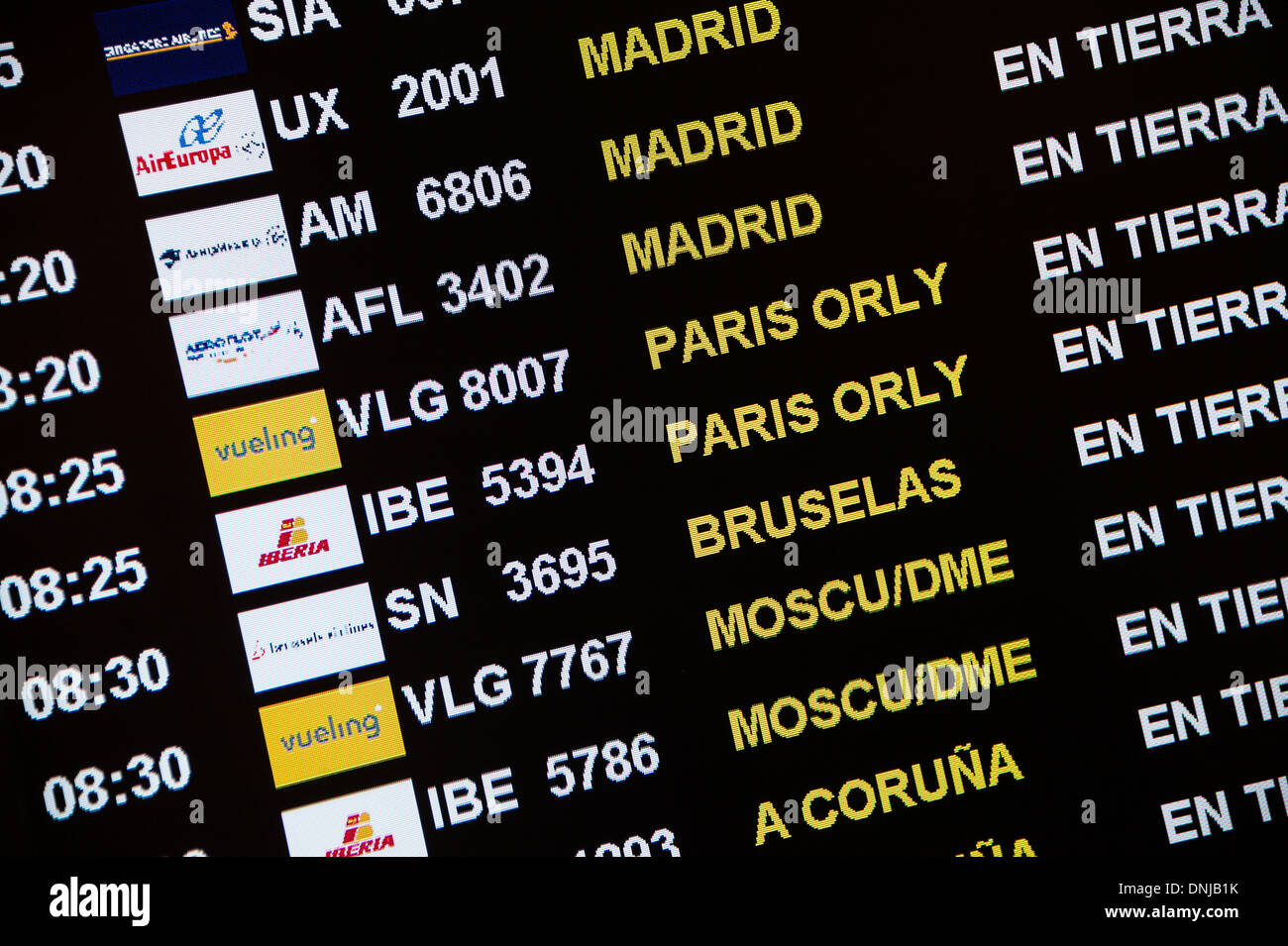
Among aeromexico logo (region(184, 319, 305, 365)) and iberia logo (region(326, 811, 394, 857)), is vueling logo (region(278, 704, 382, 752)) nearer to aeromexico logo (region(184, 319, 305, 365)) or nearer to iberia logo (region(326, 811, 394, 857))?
iberia logo (region(326, 811, 394, 857))

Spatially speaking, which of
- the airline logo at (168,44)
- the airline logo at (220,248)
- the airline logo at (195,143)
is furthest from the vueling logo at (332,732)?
the airline logo at (168,44)

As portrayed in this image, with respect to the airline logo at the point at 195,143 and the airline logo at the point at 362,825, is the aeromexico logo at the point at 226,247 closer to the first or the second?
the airline logo at the point at 195,143

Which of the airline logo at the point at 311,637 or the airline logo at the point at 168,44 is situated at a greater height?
the airline logo at the point at 168,44

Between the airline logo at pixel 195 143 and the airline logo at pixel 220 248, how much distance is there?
0.30 feet

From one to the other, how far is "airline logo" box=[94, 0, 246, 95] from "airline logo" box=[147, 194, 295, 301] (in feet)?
1.22

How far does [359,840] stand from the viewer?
407cm

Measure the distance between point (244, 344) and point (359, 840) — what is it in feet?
4.52

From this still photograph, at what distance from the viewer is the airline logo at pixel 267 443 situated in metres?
4.08

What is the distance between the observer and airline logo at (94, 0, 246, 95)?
4.09 m

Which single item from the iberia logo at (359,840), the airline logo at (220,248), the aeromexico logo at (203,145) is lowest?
the iberia logo at (359,840)

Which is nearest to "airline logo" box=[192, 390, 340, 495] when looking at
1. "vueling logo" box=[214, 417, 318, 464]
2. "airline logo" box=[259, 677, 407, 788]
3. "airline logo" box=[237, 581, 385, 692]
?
"vueling logo" box=[214, 417, 318, 464]

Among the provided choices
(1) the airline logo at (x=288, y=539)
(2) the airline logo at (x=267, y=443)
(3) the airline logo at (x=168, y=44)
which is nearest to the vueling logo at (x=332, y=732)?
(1) the airline logo at (x=288, y=539)

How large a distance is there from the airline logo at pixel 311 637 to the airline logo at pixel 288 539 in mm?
80
